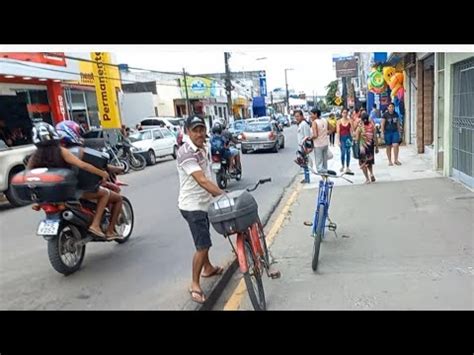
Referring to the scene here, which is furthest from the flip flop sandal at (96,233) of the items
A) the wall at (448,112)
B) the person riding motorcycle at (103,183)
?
the wall at (448,112)

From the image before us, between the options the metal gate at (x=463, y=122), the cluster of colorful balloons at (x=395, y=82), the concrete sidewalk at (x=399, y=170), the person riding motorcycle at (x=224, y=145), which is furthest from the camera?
the cluster of colorful balloons at (x=395, y=82)

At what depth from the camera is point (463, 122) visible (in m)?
7.36

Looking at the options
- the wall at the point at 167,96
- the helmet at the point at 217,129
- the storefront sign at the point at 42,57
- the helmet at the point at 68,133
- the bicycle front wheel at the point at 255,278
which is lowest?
the bicycle front wheel at the point at 255,278

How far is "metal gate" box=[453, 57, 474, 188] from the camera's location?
275 inches

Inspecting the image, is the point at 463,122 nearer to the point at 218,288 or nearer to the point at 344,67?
the point at 218,288

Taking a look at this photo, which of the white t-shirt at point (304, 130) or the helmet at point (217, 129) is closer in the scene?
the white t-shirt at point (304, 130)

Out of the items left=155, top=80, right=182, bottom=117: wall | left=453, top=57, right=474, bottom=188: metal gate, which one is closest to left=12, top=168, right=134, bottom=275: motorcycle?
left=453, top=57, right=474, bottom=188: metal gate

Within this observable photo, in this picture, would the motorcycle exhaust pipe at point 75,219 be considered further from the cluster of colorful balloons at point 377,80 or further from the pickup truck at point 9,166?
the cluster of colorful balloons at point 377,80

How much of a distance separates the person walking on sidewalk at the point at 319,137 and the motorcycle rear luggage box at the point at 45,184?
17.7 feet

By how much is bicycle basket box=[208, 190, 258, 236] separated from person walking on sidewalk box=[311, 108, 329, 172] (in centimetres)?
541

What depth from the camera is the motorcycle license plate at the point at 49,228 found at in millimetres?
4457
